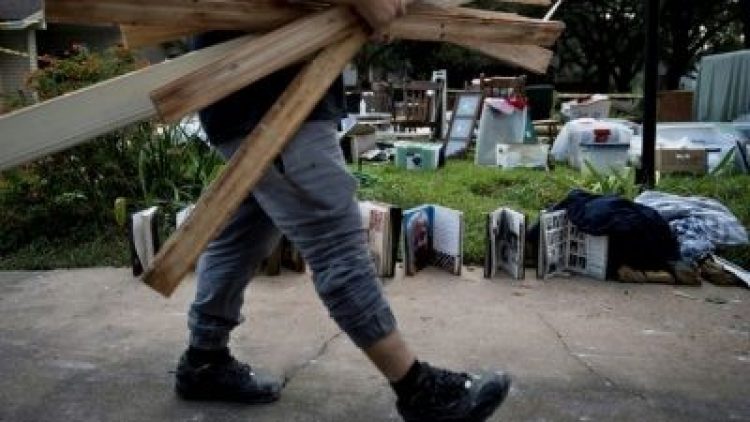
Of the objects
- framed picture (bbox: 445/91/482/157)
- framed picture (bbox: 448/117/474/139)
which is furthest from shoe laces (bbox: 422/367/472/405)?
framed picture (bbox: 448/117/474/139)

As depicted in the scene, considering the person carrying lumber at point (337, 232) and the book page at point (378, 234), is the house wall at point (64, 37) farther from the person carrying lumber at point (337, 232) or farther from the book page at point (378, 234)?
the person carrying lumber at point (337, 232)

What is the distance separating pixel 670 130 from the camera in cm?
1089

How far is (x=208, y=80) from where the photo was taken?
1.85 metres

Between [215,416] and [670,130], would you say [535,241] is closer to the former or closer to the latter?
[215,416]

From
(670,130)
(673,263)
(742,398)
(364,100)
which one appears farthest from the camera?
(364,100)

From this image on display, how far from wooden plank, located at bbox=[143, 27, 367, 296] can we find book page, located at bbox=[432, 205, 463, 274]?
2394mm

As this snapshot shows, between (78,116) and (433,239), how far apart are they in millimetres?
2939

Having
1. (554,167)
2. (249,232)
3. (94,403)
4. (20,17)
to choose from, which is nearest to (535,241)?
(249,232)

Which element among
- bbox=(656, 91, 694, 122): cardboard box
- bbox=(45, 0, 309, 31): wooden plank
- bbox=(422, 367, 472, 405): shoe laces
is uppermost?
bbox=(45, 0, 309, 31): wooden plank

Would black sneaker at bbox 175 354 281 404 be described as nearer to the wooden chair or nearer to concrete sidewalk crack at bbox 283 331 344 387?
concrete sidewalk crack at bbox 283 331 344 387

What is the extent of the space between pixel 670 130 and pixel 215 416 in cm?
975

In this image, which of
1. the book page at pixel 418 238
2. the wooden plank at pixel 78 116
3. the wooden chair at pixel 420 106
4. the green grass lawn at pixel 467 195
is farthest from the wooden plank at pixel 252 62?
the wooden chair at pixel 420 106

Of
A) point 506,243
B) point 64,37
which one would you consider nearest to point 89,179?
point 506,243

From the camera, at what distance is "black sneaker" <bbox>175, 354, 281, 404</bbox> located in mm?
2562
